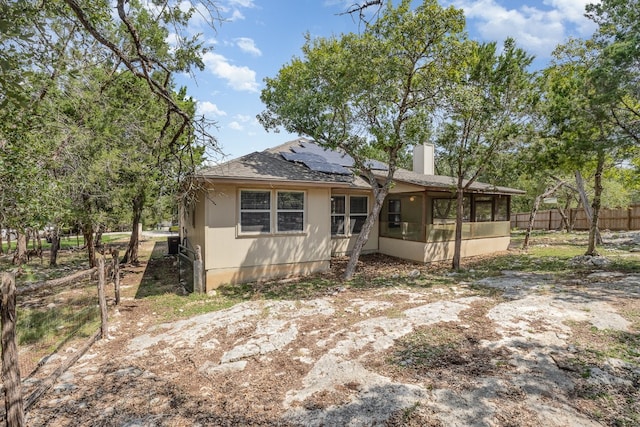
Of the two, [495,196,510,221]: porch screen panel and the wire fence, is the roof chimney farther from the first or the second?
the wire fence

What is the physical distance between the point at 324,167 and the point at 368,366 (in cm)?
746

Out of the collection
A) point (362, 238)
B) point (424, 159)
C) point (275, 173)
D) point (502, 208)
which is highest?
point (424, 159)

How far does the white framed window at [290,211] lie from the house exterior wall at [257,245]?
0.44 ft

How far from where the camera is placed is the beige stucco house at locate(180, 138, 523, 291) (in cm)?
812

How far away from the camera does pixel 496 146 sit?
938cm

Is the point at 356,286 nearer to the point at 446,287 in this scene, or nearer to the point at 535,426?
the point at 446,287

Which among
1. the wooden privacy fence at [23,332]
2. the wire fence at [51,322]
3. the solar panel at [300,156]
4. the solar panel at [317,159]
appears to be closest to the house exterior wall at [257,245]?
the solar panel at [317,159]

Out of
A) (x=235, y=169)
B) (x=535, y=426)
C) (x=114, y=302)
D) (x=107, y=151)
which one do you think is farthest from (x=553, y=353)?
(x=107, y=151)

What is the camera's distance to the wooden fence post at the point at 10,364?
8.59 feet

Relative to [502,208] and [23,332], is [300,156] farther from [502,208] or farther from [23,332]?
[502,208]

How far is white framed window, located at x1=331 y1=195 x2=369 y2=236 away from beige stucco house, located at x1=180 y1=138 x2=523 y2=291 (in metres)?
0.04

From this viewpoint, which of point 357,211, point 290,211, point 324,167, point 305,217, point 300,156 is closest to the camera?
point 290,211

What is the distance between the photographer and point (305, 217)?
9.23m

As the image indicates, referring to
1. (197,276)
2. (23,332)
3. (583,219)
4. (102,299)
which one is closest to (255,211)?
(197,276)
